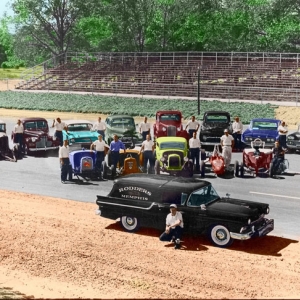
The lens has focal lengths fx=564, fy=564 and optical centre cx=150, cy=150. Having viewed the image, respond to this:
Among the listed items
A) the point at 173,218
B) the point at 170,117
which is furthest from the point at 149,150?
the point at 173,218

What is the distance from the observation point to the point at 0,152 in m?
27.6

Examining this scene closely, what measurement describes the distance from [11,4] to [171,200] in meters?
62.4

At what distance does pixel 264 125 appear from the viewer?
29.3 m

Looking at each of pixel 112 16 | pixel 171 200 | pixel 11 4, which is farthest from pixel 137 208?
pixel 11 4

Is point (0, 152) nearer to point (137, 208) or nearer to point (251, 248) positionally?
point (137, 208)

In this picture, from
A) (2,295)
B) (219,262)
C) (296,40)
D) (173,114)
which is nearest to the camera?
(2,295)

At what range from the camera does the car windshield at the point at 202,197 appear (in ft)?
51.1

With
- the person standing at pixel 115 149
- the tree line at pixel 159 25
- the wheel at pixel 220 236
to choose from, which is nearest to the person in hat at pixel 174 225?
the wheel at pixel 220 236

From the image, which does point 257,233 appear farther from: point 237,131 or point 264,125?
point 264,125

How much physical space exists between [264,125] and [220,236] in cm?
1515

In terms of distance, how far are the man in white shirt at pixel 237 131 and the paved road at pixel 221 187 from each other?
3357 mm

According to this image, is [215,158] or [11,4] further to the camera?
[11,4]

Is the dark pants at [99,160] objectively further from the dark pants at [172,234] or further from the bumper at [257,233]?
the bumper at [257,233]

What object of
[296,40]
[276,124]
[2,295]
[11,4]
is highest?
[11,4]
